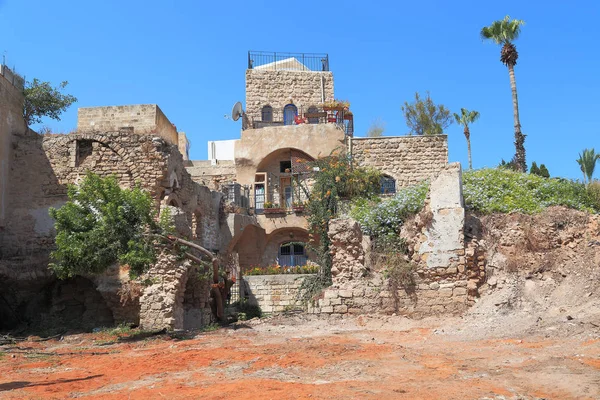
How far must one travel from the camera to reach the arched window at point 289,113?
31.1m

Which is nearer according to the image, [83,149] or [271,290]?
[83,149]

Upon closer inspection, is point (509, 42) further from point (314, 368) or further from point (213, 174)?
point (314, 368)

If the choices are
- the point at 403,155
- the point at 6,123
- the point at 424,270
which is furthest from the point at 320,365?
the point at 403,155

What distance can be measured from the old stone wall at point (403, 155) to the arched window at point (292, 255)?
454cm

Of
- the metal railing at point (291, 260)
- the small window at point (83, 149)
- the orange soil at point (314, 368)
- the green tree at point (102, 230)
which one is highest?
the small window at point (83, 149)

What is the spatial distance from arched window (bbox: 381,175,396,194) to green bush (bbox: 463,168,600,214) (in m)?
8.65

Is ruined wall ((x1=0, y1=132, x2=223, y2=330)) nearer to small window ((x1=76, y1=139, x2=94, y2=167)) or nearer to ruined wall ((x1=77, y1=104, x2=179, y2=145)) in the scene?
small window ((x1=76, y1=139, x2=94, y2=167))

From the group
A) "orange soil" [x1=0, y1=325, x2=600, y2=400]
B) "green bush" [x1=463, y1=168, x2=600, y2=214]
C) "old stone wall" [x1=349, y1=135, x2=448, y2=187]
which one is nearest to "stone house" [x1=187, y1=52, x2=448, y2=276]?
"old stone wall" [x1=349, y1=135, x2=448, y2=187]

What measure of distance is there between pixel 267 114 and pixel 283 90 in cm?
162

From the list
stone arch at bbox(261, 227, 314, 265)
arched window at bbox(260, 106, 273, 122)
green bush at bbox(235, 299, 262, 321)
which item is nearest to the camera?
green bush at bbox(235, 299, 262, 321)

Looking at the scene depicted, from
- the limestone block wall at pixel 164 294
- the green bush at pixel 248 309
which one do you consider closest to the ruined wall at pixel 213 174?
the green bush at pixel 248 309

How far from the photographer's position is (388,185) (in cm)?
2427

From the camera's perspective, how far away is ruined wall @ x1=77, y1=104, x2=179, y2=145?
22.8 meters

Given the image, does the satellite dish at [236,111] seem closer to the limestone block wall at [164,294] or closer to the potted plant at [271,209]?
the potted plant at [271,209]
